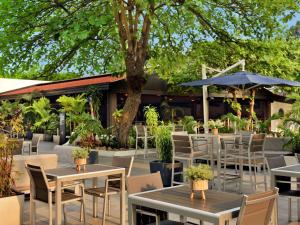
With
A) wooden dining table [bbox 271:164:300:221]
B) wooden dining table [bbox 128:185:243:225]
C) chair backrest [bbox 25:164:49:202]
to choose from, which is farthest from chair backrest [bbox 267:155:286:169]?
chair backrest [bbox 25:164:49:202]

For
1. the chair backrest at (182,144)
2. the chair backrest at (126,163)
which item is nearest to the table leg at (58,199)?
the chair backrest at (126,163)

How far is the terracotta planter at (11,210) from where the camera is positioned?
4.96 metres

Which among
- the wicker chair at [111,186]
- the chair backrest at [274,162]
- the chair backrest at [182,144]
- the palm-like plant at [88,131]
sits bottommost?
the wicker chair at [111,186]

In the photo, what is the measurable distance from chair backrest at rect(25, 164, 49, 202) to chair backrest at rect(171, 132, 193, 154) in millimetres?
3426

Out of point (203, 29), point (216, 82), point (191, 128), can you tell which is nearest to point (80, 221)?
point (216, 82)

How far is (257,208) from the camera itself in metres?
3.07

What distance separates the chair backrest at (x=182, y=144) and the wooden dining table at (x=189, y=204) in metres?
3.81

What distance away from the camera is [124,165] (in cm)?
582

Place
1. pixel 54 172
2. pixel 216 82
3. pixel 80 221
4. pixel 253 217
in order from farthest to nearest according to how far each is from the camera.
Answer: pixel 216 82
pixel 80 221
pixel 54 172
pixel 253 217

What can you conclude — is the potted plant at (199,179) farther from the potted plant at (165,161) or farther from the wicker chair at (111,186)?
the potted plant at (165,161)

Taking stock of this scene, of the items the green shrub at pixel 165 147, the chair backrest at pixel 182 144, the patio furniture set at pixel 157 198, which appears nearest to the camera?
the patio furniture set at pixel 157 198

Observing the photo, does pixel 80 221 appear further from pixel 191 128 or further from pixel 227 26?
pixel 227 26

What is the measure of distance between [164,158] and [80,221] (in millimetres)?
2913

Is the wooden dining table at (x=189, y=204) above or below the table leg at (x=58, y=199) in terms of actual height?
above
